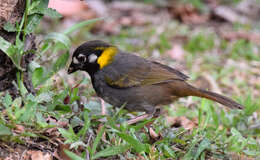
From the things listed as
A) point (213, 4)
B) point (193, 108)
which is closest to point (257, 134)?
point (193, 108)

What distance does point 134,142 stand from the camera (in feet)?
10.7

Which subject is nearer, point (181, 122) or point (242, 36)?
point (181, 122)

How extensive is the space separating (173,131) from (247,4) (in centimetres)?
619

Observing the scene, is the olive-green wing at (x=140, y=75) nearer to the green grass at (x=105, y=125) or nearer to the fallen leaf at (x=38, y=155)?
the green grass at (x=105, y=125)

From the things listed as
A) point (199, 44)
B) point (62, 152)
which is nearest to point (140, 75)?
point (62, 152)

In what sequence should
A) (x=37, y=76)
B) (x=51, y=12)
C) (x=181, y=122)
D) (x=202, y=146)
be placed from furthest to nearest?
(x=181, y=122) → (x=37, y=76) → (x=202, y=146) → (x=51, y=12)

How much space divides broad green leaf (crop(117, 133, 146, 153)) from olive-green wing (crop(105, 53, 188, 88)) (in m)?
0.98

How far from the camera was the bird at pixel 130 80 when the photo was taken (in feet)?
13.6

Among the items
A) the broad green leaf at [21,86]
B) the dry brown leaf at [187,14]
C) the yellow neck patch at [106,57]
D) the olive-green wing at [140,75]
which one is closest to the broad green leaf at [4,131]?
the broad green leaf at [21,86]

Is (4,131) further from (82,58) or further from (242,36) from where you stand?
(242,36)

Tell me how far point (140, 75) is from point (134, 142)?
117cm

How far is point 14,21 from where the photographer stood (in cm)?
354

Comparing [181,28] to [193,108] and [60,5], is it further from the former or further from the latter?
[193,108]

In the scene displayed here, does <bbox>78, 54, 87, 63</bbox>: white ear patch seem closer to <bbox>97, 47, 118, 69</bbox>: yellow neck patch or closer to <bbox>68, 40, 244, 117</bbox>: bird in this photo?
<bbox>68, 40, 244, 117</bbox>: bird
